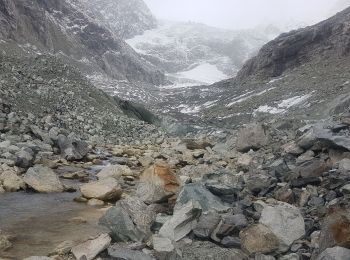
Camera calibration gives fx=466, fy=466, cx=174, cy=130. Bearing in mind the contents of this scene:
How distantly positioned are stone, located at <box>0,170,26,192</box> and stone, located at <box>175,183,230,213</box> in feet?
18.8

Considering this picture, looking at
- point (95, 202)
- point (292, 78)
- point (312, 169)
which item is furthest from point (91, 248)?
point (292, 78)

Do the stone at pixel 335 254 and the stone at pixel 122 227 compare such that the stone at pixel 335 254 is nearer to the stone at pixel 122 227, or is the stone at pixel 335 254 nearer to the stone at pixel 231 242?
the stone at pixel 231 242

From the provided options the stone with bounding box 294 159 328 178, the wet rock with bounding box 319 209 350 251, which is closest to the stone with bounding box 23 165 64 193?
the stone with bounding box 294 159 328 178

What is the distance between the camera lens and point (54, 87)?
33469mm

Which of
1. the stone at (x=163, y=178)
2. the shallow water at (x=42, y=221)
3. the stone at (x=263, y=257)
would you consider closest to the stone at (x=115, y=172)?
the shallow water at (x=42, y=221)

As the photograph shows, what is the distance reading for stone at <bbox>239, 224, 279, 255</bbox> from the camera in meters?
7.75

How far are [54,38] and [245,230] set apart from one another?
14815cm

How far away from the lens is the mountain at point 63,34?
11600 cm

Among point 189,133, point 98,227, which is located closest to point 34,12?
point 189,133

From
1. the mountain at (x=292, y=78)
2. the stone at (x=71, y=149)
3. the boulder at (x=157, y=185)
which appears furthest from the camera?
the mountain at (x=292, y=78)

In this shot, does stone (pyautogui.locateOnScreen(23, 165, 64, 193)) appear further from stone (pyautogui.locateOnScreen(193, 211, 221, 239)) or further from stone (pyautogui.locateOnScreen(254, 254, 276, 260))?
stone (pyautogui.locateOnScreen(254, 254, 276, 260))

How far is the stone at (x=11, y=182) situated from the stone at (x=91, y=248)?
5927mm

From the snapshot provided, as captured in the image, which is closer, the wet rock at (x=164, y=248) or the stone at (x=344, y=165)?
the wet rock at (x=164, y=248)

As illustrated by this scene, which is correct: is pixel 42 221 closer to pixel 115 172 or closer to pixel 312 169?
pixel 312 169
